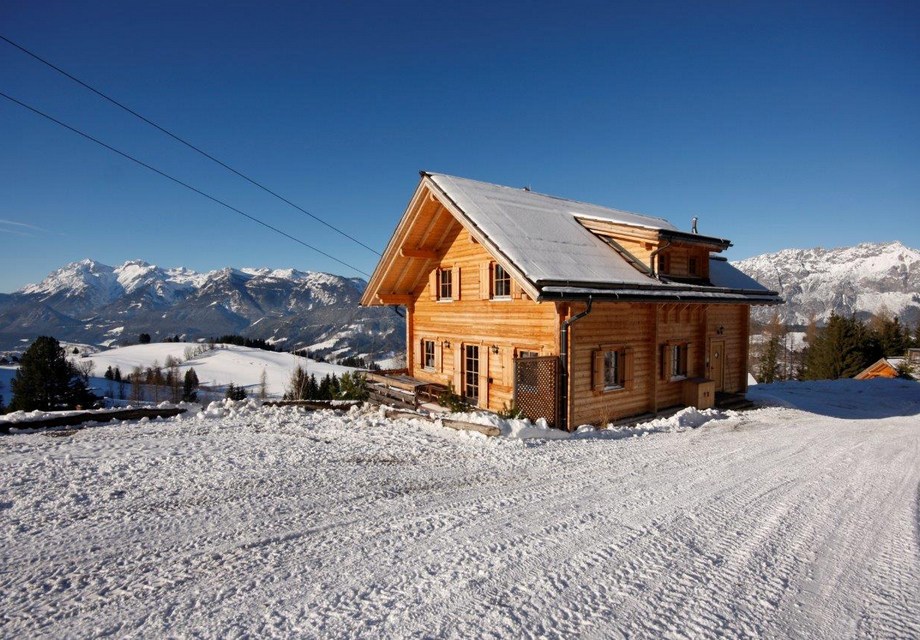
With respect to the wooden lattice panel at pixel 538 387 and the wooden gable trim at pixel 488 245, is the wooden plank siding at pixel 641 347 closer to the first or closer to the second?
the wooden lattice panel at pixel 538 387

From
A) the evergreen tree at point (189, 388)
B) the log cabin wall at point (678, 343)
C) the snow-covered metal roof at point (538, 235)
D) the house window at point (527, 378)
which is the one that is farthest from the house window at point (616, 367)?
the evergreen tree at point (189, 388)

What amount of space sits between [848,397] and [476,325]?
704 inches

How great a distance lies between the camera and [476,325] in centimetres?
1617

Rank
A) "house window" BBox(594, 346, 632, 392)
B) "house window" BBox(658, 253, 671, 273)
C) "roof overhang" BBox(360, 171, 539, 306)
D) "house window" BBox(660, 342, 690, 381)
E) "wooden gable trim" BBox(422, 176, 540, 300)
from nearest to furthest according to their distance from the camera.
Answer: "wooden gable trim" BBox(422, 176, 540, 300) < "house window" BBox(594, 346, 632, 392) < "roof overhang" BBox(360, 171, 539, 306) < "house window" BBox(660, 342, 690, 381) < "house window" BBox(658, 253, 671, 273)

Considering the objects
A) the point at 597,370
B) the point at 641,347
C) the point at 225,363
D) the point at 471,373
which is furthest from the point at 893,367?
the point at 225,363

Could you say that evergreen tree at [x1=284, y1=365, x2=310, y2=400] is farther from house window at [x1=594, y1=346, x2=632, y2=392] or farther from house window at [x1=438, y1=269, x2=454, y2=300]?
house window at [x1=594, y1=346, x2=632, y2=392]

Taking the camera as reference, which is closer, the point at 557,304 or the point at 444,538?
the point at 444,538

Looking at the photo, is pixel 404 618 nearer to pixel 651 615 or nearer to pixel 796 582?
pixel 651 615

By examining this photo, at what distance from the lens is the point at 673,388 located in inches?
618

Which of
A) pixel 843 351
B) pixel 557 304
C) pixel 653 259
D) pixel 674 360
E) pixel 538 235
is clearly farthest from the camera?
Answer: pixel 843 351

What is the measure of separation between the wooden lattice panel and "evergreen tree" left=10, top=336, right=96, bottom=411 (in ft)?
176

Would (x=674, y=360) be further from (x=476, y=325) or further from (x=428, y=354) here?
(x=428, y=354)

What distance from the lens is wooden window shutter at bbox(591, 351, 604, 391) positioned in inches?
512

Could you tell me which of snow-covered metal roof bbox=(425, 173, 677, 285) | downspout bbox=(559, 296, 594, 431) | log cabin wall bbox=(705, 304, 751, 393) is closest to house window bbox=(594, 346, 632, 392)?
downspout bbox=(559, 296, 594, 431)
